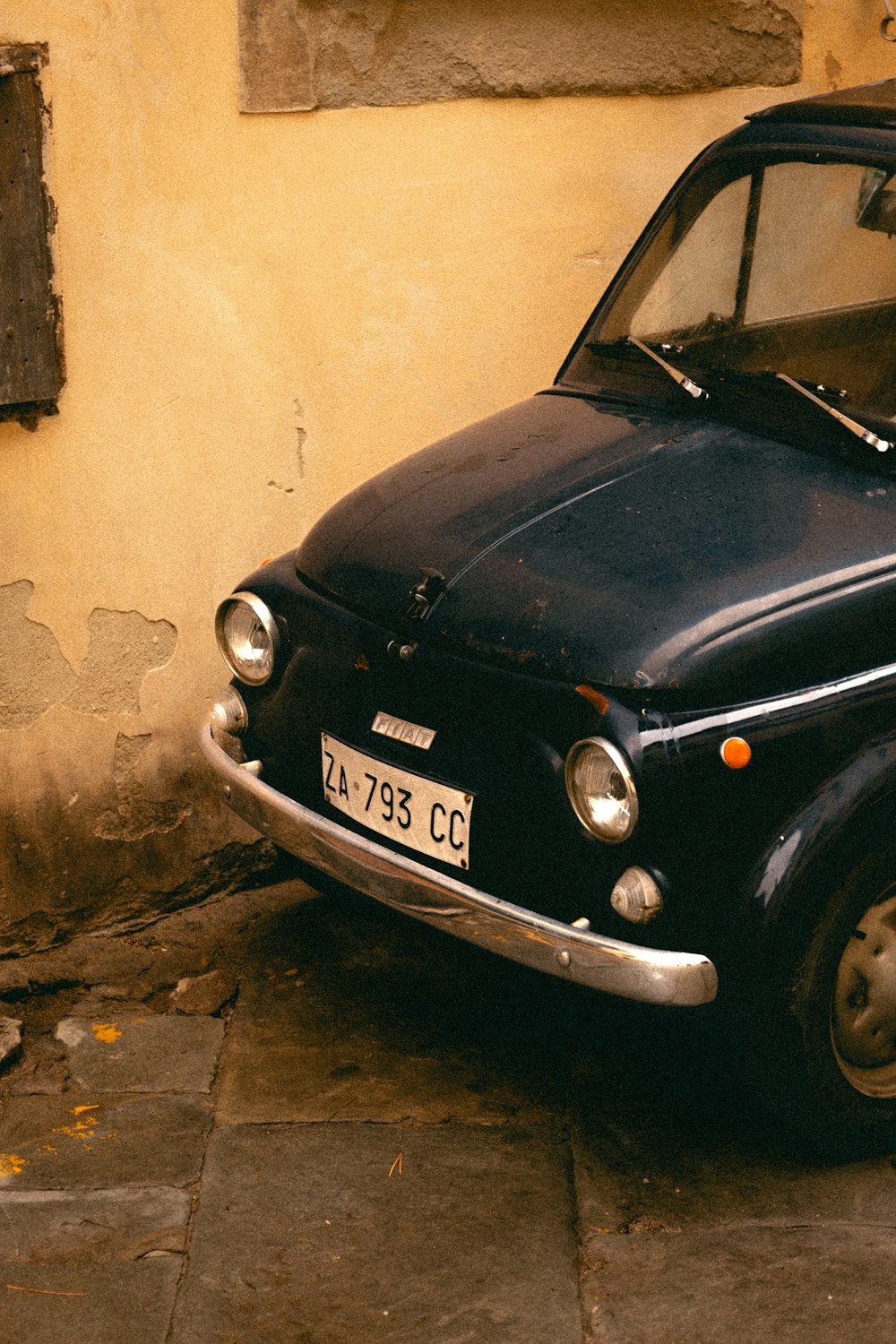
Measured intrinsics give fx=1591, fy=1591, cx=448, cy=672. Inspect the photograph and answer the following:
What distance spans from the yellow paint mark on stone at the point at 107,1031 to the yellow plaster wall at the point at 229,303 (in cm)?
49

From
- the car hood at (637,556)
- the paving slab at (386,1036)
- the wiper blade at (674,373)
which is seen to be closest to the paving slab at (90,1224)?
the paving slab at (386,1036)

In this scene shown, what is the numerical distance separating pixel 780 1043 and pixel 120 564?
2.15 metres

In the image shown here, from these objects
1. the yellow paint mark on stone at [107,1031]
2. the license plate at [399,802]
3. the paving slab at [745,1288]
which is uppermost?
the license plate at [399,802]

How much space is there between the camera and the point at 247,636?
11.9 ft

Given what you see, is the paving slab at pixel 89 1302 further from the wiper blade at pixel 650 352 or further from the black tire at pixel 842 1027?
the wiper blade at pixel 650 352

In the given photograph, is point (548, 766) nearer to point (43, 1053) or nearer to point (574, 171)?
point (43, 1053)

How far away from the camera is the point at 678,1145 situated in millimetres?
3336

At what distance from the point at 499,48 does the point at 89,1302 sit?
3204 mm

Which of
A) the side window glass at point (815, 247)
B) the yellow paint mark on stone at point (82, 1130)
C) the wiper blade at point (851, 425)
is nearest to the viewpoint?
the wiper blade at point (851, 425)

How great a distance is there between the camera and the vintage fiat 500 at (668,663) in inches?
112

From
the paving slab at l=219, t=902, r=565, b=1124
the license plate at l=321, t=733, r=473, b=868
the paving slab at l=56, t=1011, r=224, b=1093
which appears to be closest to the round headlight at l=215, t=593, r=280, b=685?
the license plate at l=321, t=733, r=473, b=868

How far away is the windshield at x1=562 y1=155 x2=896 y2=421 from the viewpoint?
11.5ft

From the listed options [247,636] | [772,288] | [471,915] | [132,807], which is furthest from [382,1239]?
[772,288]

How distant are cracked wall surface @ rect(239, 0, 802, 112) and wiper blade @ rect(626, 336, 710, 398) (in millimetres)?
939
